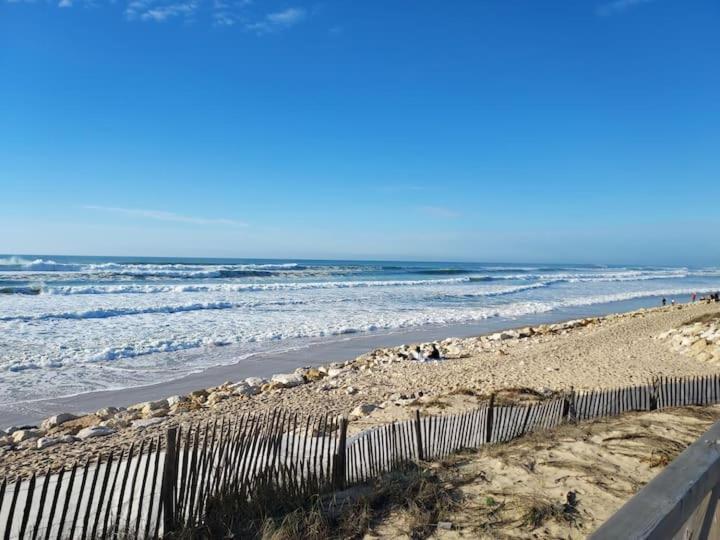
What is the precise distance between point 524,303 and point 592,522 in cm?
2849

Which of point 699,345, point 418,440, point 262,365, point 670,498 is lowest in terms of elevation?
point 262,365

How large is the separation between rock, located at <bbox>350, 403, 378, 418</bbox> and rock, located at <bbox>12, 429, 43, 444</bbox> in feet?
17.9

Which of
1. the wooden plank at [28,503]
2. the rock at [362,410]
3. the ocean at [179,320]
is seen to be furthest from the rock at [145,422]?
the wooden plank at [28,503]

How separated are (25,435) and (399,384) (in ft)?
24.3

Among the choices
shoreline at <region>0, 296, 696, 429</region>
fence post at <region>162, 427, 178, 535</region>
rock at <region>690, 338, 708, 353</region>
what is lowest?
shoreline at <region>0, 296, 696, 429</region>

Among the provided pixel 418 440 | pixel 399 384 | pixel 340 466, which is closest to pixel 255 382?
pixel 399 384

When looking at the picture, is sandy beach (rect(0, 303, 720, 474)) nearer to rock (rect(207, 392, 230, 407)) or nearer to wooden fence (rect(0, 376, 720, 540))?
rock (rect(207, 392, 230, 407))

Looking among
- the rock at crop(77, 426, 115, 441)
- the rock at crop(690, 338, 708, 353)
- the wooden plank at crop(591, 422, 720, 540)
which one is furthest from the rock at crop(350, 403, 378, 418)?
the rock at crop(690, 338, 708, 353)

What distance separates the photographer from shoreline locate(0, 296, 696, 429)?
985 centimetres

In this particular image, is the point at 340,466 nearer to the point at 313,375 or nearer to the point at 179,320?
the point at 313,375

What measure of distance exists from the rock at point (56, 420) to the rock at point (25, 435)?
0.21 metres

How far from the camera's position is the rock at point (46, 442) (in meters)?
7.56

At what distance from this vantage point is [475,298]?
111 ft

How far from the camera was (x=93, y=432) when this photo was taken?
8039 mm
